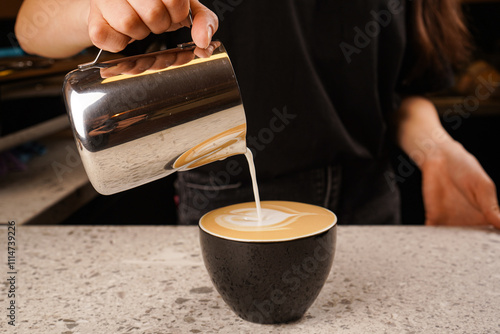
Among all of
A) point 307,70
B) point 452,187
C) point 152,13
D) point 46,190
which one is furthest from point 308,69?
point 46,190

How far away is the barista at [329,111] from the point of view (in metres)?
1.00

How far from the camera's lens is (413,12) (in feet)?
3.94

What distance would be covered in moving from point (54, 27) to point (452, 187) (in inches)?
32.6

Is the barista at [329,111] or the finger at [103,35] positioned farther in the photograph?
the barista at [329,111]

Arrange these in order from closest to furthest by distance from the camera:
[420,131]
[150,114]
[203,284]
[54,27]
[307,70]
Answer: [150,114] → [203,284] → [54,27] → [307,70] → [420,131]

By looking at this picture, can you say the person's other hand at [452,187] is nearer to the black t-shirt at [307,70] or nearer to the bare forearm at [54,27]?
the black t-shirt at [307,70]

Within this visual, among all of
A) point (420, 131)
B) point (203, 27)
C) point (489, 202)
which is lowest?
point (489, 202)

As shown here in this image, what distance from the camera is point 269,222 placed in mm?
648

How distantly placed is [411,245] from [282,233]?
37 cm

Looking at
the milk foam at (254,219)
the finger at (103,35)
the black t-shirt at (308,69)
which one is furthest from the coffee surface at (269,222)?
the black t-shirt at (308,69)

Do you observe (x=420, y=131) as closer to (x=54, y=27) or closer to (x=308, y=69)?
(x=308, y=69)

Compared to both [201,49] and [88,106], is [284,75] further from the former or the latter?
[88,106]

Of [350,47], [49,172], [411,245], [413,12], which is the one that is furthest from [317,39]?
[49,172]

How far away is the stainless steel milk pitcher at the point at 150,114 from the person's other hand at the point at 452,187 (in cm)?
58
